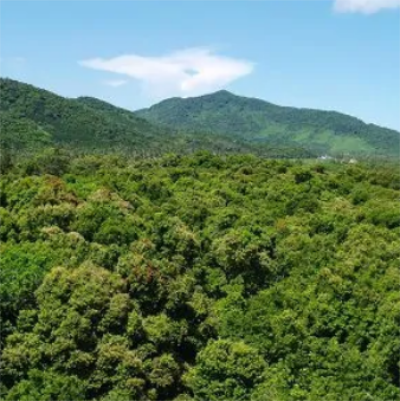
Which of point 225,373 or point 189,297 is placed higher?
point 189,297

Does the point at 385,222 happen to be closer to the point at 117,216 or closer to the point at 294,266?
the point at 294,266

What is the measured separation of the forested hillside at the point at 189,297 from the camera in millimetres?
26578

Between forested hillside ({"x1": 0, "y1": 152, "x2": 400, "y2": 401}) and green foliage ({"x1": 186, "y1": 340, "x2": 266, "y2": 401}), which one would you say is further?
green foliage ({"x1": 186, "y1": 340, "x2": 266, "y2": 401})

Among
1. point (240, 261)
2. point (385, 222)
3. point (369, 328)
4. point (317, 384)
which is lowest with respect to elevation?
point (317, 384)

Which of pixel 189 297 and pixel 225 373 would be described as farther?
pixel 189 297

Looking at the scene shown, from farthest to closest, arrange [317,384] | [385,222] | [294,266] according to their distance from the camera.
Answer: [385,222]
[294,266]
[317,384]

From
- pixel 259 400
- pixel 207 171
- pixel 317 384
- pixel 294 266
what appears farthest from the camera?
pixel 207 171

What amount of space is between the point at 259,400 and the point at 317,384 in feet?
14.6

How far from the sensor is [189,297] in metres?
31.8

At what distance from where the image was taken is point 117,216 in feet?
125

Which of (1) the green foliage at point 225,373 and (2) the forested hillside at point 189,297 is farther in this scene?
(1) the green foliage at point 225,373

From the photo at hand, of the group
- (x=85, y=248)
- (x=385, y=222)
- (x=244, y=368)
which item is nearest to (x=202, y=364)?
(x=244, y=368)

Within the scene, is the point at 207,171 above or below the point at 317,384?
above

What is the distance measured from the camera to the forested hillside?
26578 mm
